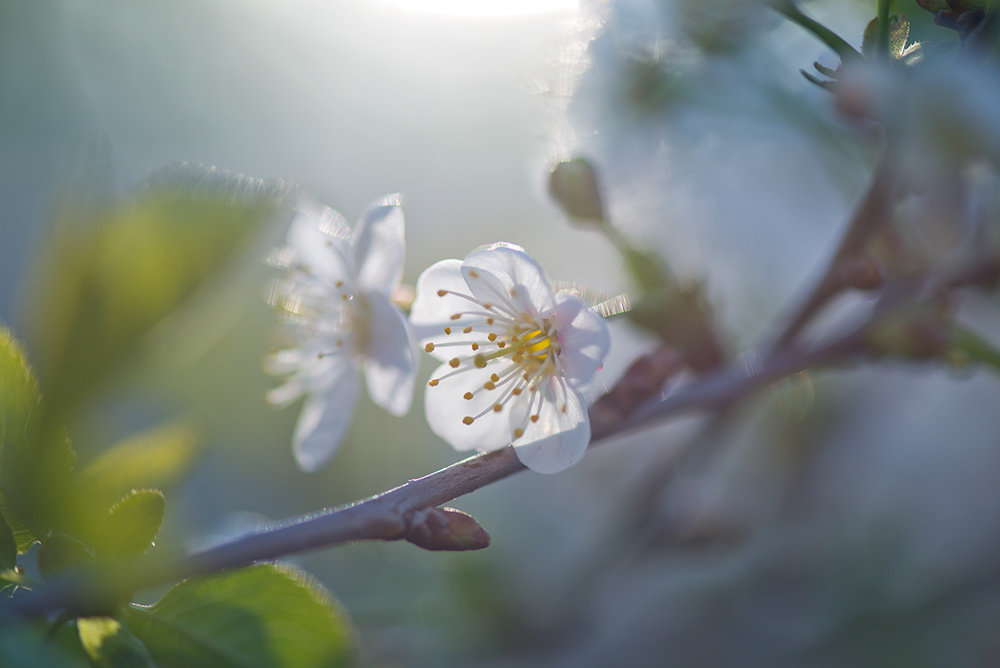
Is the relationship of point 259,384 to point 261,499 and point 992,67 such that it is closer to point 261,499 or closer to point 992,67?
point 261,499

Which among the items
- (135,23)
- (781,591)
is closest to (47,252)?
(781,591)

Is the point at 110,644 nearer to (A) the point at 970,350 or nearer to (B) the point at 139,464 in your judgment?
(B) the point at 139,464

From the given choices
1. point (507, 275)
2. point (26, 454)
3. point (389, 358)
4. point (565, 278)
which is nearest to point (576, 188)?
point (507, 275)

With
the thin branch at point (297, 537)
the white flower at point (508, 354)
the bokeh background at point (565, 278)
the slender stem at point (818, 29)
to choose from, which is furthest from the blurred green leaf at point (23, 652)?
the slender stem at point (818, 29)

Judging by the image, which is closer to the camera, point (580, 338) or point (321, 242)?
→ point (580, 338)

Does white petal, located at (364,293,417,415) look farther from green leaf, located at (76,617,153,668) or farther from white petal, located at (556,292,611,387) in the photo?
green leaf, located at (76,617,153,668)

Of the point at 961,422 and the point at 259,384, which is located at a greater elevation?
the point at 259,384
